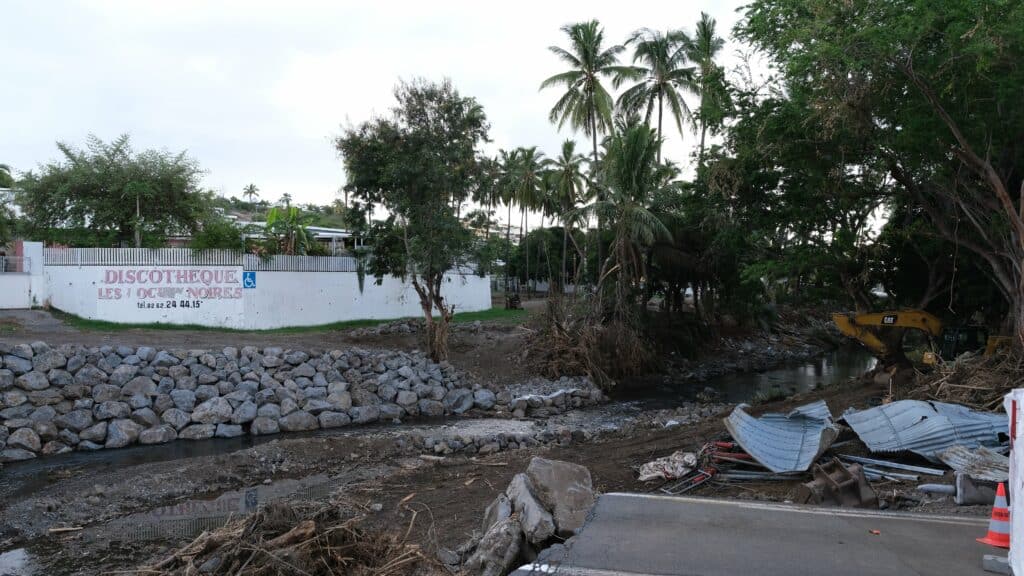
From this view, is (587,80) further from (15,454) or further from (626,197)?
(15,454)

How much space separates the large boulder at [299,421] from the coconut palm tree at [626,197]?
471 inches

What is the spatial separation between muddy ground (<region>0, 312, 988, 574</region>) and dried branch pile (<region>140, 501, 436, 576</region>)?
5.87 ft

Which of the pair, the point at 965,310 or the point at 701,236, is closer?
the point at 965,310

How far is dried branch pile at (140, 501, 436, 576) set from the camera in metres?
4.59

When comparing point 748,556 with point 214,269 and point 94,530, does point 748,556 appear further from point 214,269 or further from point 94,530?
point 214,269

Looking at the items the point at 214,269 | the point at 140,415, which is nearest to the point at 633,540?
the point at 140,415

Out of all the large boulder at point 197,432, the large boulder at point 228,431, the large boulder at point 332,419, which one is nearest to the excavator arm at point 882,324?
the large boulder at point 332,419

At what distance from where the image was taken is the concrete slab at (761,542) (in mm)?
4840

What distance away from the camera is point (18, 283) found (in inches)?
1006

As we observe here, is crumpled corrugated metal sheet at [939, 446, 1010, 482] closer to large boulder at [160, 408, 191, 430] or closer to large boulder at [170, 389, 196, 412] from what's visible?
large boulder at [160, 408, 191, 430]

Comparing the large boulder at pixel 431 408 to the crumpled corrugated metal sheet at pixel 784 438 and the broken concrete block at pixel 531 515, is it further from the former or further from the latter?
the broken concrete block at pixel 531 515

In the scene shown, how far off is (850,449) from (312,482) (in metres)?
9.19

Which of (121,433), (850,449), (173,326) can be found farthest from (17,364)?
(850,449)

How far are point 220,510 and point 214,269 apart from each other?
48.6 ft
